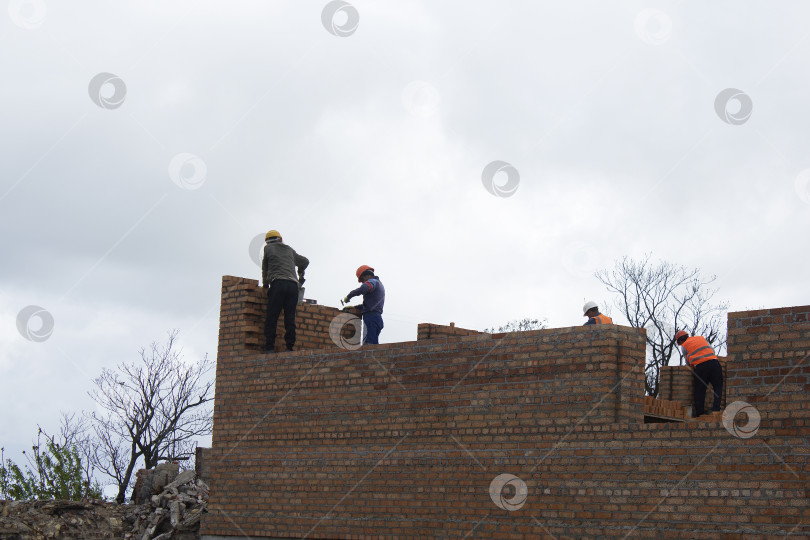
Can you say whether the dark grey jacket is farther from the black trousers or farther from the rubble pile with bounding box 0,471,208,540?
the rubble pile with bounding box 0,471,208,540

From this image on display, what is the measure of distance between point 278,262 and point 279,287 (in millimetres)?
338

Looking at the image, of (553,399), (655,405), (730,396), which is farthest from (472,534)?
(730,396)

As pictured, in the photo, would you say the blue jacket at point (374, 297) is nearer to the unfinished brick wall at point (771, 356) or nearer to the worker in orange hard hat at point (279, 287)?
the worker in orange hard hat at point (279, 287)

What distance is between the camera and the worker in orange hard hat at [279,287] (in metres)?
12.2

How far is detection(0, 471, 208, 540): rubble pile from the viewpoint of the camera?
14.4m

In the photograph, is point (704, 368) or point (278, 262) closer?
point (704, 368)

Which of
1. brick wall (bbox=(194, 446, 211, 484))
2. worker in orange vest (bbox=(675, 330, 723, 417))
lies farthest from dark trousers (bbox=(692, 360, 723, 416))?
brick wall (bbox=(194, 446, 211, 484))

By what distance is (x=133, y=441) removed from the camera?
24.9 metres

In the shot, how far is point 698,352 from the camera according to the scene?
1177 centimetres

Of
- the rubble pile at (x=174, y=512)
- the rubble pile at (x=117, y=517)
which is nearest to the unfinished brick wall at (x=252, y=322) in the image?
the rubble pile at (x=174, y=512)

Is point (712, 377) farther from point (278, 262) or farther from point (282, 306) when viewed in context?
point (278, 262)

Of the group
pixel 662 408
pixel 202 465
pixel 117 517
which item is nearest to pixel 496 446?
pixel 662 408

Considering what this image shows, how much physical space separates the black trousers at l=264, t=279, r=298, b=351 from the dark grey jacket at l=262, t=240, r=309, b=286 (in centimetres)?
9

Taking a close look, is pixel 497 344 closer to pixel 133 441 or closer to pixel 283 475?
pixel 283 475
